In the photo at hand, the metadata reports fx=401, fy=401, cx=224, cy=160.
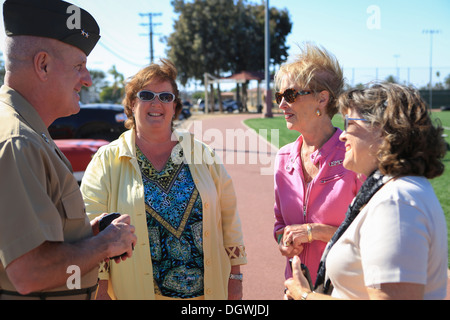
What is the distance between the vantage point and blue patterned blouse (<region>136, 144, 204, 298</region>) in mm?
2541

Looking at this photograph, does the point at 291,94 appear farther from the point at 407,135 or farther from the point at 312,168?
the point at 407,135

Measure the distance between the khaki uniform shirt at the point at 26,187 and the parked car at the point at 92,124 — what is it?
8592 mm

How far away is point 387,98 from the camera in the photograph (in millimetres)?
1732

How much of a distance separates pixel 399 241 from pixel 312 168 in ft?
4.24

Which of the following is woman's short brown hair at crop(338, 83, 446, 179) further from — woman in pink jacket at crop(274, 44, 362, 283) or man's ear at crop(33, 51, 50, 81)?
man's ear at crop(33, 51, 50, 81)

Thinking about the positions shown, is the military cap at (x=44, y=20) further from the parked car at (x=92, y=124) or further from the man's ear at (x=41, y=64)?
the parked car at (x=92, y=124)

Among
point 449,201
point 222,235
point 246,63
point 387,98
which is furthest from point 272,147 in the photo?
point 246,63

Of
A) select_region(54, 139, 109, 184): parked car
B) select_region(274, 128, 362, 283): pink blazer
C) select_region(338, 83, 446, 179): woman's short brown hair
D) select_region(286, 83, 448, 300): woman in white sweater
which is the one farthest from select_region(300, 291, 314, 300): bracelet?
select_region(54, 139, 109, 184): parked car

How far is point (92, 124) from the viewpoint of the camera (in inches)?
393

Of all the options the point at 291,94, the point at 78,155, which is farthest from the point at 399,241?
the point at 78,155

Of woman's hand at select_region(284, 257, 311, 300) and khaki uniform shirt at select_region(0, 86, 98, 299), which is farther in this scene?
woman's hand at select_region(284, 257, 311, 300)

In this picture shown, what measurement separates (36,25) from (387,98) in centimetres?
149

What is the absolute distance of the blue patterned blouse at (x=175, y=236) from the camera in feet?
8.34

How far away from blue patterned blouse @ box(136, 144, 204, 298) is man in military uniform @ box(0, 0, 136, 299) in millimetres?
730
